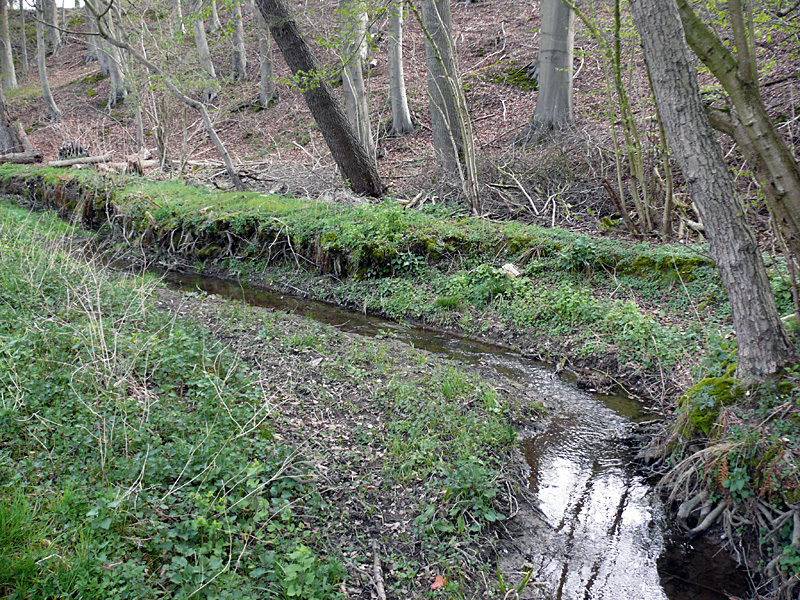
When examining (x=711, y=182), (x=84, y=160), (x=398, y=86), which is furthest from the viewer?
(x=84, y=160)

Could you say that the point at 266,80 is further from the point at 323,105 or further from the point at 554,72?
the point at 554,72

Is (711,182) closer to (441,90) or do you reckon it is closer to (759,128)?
(759,128)

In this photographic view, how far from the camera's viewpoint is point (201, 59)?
2041 cm

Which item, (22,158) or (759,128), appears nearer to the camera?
(759,128)

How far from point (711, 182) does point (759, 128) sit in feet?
1.83

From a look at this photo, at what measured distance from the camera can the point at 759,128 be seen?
13.2 ft

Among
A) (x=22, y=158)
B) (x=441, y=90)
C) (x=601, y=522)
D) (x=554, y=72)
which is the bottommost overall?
(x=601, y=522)

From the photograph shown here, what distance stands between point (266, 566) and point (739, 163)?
29.3ft

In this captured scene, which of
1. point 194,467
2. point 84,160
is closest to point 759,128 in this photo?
point 194,467

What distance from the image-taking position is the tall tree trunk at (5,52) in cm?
2274

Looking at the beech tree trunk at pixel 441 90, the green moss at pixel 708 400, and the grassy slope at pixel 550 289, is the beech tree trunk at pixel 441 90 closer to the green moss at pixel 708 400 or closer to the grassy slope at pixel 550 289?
the grassy slope at pixel 550 289

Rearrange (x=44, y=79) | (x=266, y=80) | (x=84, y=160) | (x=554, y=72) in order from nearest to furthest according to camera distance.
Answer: (x=554, y=72) < (x=84, y=160) < (x=266, y=80) < (x=44, y=79)

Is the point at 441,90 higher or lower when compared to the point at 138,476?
higher

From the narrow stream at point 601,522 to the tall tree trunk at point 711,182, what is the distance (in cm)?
134
